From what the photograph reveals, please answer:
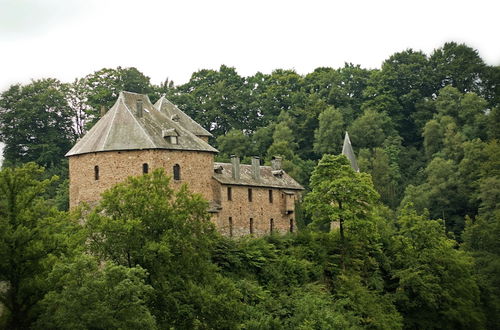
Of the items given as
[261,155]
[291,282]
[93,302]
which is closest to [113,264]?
[93,302]

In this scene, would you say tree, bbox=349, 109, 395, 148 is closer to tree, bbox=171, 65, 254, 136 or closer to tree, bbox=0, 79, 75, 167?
tree, bbox=171, 65, 254, 136

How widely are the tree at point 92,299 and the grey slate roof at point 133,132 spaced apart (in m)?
17.6

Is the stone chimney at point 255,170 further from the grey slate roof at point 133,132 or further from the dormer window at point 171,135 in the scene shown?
the dormer window at point 171,135

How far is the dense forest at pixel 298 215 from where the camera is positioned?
42125mm

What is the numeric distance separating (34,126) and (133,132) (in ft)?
87.9

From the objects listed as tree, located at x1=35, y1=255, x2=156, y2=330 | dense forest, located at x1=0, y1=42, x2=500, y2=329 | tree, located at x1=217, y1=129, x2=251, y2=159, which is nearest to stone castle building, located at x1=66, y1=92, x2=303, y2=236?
dense forest, located at x1=0, y1=42, x2=500, y2=329

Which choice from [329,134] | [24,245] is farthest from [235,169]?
[329,134]

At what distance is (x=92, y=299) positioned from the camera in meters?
40.0

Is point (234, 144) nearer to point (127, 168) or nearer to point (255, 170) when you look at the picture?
point (255, 170)

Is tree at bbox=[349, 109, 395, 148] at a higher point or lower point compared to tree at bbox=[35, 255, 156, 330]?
higher

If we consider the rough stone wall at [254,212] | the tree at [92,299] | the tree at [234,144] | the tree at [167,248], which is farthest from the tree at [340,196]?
the tree at [234,144]

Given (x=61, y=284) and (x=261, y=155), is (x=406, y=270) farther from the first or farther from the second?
(x=261, y=155)

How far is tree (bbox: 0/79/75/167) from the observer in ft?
270

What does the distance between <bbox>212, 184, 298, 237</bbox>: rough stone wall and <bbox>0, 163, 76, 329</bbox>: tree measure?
17.0 m
